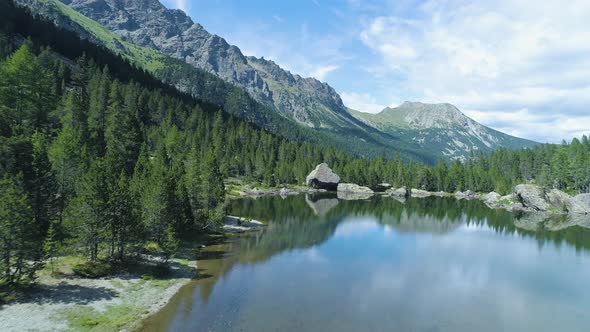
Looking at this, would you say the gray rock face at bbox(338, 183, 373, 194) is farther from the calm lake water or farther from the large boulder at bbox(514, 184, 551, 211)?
the calm lake water

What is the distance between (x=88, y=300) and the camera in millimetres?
35375

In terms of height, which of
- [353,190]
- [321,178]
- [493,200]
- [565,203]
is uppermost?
[321,178]

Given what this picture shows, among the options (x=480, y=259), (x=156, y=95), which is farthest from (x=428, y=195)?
(x=156, y=95)

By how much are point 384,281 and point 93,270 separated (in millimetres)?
35813

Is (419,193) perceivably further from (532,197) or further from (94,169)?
(94,169)

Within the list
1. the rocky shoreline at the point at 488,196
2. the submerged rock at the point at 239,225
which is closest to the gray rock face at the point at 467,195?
the rocky shoreline at the point at 488,196

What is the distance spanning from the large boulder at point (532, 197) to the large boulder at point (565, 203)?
234 centimetres

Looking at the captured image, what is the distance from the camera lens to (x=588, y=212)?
136000 millimetres

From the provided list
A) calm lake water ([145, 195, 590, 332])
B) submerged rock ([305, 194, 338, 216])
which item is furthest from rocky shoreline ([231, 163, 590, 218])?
calm lake water ([145, 195, 590, 332])

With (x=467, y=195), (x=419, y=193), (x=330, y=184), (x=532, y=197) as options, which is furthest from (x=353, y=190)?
(x=532, y=197)

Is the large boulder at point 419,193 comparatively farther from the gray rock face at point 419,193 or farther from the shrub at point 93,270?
the shrub at point 93,270

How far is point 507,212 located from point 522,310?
344 ft

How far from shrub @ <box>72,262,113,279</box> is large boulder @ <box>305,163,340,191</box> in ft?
458

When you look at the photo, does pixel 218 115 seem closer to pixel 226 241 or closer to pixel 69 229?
pixel 226 241
